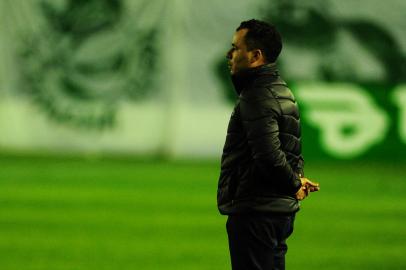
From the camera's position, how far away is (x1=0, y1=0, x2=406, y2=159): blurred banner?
15.2 metres

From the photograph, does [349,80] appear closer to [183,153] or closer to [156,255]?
[183,153]

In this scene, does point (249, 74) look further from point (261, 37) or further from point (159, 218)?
point (159, 218)

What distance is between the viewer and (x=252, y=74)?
428 centimetres

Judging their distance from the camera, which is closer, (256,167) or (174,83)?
(256,167)

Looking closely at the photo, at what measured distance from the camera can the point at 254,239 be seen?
4258 mm

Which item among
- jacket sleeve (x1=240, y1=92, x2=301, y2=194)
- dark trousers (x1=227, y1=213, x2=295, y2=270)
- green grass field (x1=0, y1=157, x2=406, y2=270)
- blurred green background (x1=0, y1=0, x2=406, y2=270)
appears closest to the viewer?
jacket sleeve (x1=240, y1=92, x2=301, y2=194)

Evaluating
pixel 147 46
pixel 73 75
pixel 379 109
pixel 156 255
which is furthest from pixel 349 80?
pixel 156 255

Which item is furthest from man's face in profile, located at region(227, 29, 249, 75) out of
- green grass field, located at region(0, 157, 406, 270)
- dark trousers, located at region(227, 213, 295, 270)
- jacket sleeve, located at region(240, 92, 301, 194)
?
green grass field, located at region(0, 157, 406, 270)

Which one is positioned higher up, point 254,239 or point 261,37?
point 261,37

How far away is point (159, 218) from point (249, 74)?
5.55 m

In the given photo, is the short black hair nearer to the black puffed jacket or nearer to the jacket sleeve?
the black puffed jacket

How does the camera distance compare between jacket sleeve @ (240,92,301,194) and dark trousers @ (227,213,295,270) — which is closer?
jacket sleeve @ (240,92,301,194)

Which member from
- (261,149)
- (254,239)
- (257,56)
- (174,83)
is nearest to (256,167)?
(261,149)

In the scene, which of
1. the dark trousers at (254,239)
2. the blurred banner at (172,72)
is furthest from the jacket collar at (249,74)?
the blurred banner at (172,72)
